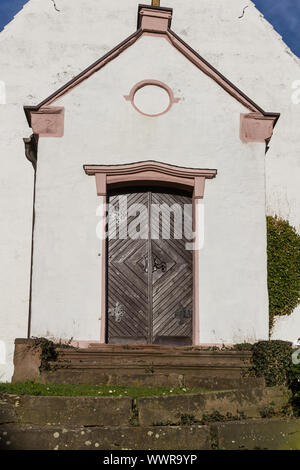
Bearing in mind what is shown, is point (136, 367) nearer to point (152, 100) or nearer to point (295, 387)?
point (295, 387)

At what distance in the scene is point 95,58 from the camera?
46.0 feet

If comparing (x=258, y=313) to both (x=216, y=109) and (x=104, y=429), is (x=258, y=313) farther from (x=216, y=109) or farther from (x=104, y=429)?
(x=104, y=429)

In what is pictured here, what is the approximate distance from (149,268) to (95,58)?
560cm

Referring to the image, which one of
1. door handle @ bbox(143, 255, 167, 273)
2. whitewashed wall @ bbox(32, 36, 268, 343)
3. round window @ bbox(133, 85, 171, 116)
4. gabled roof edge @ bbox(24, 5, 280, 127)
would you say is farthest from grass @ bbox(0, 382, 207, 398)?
round window @ bbox(133, 85, 171, 116)

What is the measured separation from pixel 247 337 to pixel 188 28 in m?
7.81

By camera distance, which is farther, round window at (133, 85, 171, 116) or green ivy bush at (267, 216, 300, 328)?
green ivy bush at (267, 216, 300, 328)

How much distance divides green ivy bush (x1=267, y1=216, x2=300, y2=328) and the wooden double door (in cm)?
241

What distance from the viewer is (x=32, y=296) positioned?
9.73 m

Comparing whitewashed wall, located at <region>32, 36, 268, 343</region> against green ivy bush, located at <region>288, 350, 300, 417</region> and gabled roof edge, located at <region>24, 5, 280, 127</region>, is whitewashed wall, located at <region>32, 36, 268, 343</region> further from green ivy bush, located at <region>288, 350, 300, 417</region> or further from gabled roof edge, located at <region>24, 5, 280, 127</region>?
green ivy bush, located at <region>288, 350, 300, 417</region>

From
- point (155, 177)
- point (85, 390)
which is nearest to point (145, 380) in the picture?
point (85, 390)

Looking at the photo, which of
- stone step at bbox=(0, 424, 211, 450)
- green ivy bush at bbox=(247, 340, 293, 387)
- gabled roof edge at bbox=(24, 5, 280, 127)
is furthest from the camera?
gabled roof edge at bbox=(24, 5, 280, 127)

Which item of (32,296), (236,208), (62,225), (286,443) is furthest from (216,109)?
(286,443)

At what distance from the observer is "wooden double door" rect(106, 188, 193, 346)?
10641 millimetres

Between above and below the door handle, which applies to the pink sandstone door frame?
above
